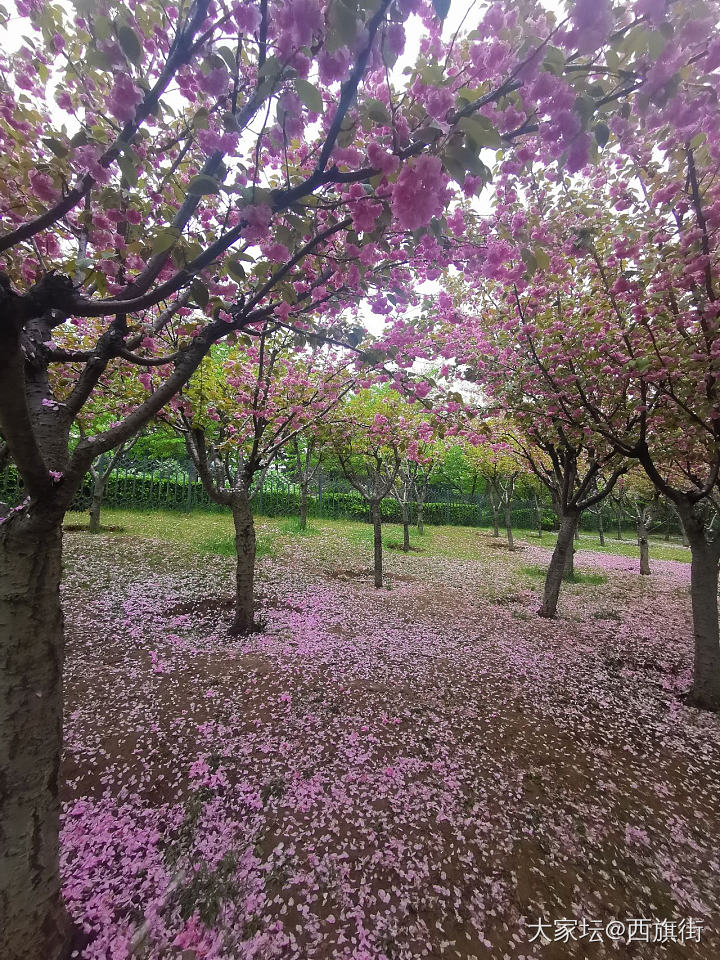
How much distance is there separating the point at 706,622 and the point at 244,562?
23.1ft

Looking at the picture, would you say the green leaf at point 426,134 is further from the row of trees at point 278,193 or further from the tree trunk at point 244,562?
the tree trunk at point 244,562

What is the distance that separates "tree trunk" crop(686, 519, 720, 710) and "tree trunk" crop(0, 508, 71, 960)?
23.2 ft

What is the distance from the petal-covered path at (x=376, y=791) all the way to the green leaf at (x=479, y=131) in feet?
14.6

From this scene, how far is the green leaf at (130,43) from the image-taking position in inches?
63.9

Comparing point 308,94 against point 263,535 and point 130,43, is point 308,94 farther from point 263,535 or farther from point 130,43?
point 263,535

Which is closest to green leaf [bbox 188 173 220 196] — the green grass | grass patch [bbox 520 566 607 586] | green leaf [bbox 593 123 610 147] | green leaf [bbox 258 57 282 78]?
green leaf [bbox 258 57 282 78]

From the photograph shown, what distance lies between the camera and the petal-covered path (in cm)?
249

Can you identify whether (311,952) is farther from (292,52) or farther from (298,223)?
(292,52)

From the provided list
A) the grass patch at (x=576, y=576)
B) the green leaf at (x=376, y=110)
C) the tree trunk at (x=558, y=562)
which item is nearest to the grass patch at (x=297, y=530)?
the grass patch at (x=576, y=576)

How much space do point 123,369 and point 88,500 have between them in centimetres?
1648

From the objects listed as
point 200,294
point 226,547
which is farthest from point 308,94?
point 226,547

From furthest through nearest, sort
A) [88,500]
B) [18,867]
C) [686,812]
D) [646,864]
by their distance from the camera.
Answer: [88,500] < [686,812] < [646,864] < [18,867]

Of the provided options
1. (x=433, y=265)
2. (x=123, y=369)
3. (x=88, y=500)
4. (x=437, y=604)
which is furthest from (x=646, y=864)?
(x=88, y=500)

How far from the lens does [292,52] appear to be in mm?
1832
